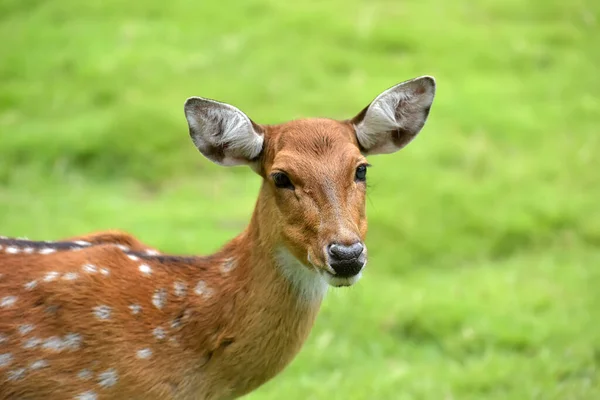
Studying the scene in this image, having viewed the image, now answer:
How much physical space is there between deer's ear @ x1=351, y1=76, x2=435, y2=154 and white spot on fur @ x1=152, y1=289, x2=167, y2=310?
1255mm

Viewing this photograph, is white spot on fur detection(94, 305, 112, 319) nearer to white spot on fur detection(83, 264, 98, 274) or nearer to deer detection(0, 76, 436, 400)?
deer detection(0, 76, 436, 400)

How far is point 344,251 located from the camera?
477cm

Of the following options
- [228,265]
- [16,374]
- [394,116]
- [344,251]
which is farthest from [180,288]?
[394,116]

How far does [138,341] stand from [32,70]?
7.73 metres

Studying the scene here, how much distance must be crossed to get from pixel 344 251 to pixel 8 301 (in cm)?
167

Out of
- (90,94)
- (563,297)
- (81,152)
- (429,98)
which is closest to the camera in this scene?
(429,98)

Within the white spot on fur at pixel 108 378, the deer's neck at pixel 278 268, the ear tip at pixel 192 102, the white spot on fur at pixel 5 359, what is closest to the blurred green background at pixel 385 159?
the deer's neck at pixel 278 268

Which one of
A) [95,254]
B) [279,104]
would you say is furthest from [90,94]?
[95,254]

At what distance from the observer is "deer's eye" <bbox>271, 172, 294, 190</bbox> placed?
5.15 meters

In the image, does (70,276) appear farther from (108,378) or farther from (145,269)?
(108,378)

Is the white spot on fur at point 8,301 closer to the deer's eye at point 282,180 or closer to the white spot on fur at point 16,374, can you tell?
the white spot on fur at point 16,374

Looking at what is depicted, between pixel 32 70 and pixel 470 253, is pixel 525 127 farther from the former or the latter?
pixel 32 70

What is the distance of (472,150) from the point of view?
36.1ft

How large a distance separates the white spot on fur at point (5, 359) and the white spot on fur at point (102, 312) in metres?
0.44
